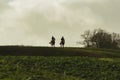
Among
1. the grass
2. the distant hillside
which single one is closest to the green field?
the grass

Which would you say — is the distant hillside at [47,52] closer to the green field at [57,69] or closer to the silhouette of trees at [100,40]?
the green field at [57,69]

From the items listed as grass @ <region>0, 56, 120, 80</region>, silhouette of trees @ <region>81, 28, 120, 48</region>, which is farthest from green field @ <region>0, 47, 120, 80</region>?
silhouette of trees @ <region>81, 28, 120, 48</region>

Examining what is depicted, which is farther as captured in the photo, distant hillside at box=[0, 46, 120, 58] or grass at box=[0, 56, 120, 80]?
distant hillside at box=[0, 46, 120, 58]

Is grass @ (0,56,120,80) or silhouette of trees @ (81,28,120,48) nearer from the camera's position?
grass @ (0,56,120,80)

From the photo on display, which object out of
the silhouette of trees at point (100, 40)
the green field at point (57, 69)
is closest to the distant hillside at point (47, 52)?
the green field at point (57, 69)

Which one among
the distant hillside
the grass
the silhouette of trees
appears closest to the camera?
the grass

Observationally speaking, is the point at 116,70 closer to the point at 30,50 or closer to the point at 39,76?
the point at 39,76

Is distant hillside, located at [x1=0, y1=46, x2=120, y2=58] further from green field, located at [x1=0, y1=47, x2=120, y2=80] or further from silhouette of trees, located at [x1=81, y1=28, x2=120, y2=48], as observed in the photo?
silhouette of trees, located at [x1=81, y1=28, x2=120, y2=48]

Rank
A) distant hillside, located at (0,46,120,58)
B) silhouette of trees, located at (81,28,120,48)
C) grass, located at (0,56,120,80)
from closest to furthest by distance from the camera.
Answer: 1. grass, located at (0,56,120,80)
2. distant hillside, located at (0,46,120,58)
3. silhouette of trees, located at (81,28,120,48)

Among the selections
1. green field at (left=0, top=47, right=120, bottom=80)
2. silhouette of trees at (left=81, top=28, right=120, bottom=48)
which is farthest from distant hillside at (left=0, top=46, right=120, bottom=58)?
silhouette of trees at (left=81, top=28, right=120, bottom=48)

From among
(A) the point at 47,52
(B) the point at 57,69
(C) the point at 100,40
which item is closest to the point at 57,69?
(B) the point at 57,69

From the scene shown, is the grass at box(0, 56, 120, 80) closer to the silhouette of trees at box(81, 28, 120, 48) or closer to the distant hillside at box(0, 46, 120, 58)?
the distant hillside at box(0, 46, 120, 58)

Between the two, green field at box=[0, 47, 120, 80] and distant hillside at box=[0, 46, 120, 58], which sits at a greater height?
distant hillside at box=[0, 46, 120, 58]

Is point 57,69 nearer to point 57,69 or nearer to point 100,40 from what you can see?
point 57,69
